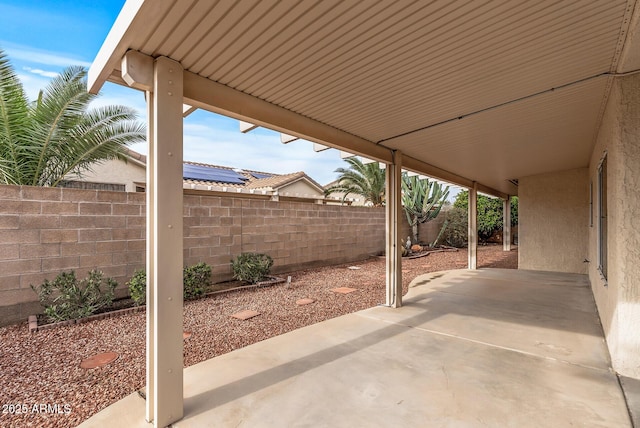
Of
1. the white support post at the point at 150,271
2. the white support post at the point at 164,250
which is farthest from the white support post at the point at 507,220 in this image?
the white support post at the point at 150,271

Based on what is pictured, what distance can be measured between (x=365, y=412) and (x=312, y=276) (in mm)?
5183

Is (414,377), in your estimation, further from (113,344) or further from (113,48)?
(113,48)

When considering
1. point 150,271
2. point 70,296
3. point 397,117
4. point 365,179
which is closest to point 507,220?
point 365,179

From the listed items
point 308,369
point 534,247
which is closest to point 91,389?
point 308,369

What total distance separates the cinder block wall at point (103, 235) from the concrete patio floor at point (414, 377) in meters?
2.74

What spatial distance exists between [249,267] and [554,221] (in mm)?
7659

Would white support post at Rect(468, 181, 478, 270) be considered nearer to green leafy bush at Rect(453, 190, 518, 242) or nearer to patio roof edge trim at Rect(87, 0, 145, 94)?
green leafy bush at Rect(453, 190, 518, 242)

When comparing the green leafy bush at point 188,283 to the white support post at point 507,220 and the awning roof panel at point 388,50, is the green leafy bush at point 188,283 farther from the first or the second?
the white support post at point 507,220

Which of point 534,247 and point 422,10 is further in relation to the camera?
point 534,247

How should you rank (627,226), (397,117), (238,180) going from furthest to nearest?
(238,180)
(397,117)
(627,226)

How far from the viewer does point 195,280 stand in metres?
5.23

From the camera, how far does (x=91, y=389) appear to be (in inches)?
100

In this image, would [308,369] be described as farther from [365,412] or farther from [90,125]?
[90,125]

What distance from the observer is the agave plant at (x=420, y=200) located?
41.5ft
